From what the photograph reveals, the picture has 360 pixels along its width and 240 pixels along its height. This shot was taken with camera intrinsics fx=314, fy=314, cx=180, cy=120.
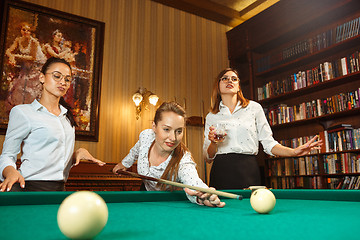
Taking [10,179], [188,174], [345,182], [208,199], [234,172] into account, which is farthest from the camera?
[345,182]

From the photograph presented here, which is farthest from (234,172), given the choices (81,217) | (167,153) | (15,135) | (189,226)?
(81,217)

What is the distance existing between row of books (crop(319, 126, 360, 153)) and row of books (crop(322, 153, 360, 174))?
89mm

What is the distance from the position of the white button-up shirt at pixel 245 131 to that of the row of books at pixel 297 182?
185 centimetres

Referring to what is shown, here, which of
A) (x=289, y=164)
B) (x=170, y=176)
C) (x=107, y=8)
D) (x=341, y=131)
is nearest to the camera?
(x=170, y=176)

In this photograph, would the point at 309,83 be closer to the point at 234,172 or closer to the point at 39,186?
the point at 234,172

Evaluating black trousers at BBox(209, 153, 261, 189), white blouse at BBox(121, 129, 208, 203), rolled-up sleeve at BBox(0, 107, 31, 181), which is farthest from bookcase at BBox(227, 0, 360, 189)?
rolled-up sleeve at BBox(0, 107, 31, 181)

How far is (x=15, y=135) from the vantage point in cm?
188

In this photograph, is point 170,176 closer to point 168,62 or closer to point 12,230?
point 12,230

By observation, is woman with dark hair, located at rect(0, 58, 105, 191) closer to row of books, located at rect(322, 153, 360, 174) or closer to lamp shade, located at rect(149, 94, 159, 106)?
lamp shade, located at rect(149, 94, 159, 106)

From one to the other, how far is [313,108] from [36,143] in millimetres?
3665

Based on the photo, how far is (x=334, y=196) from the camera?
169 cm

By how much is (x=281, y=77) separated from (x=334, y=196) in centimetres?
375

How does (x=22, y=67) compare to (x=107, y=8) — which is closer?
(x=22, y=67)

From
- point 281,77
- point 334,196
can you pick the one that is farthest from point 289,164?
point 334,196
